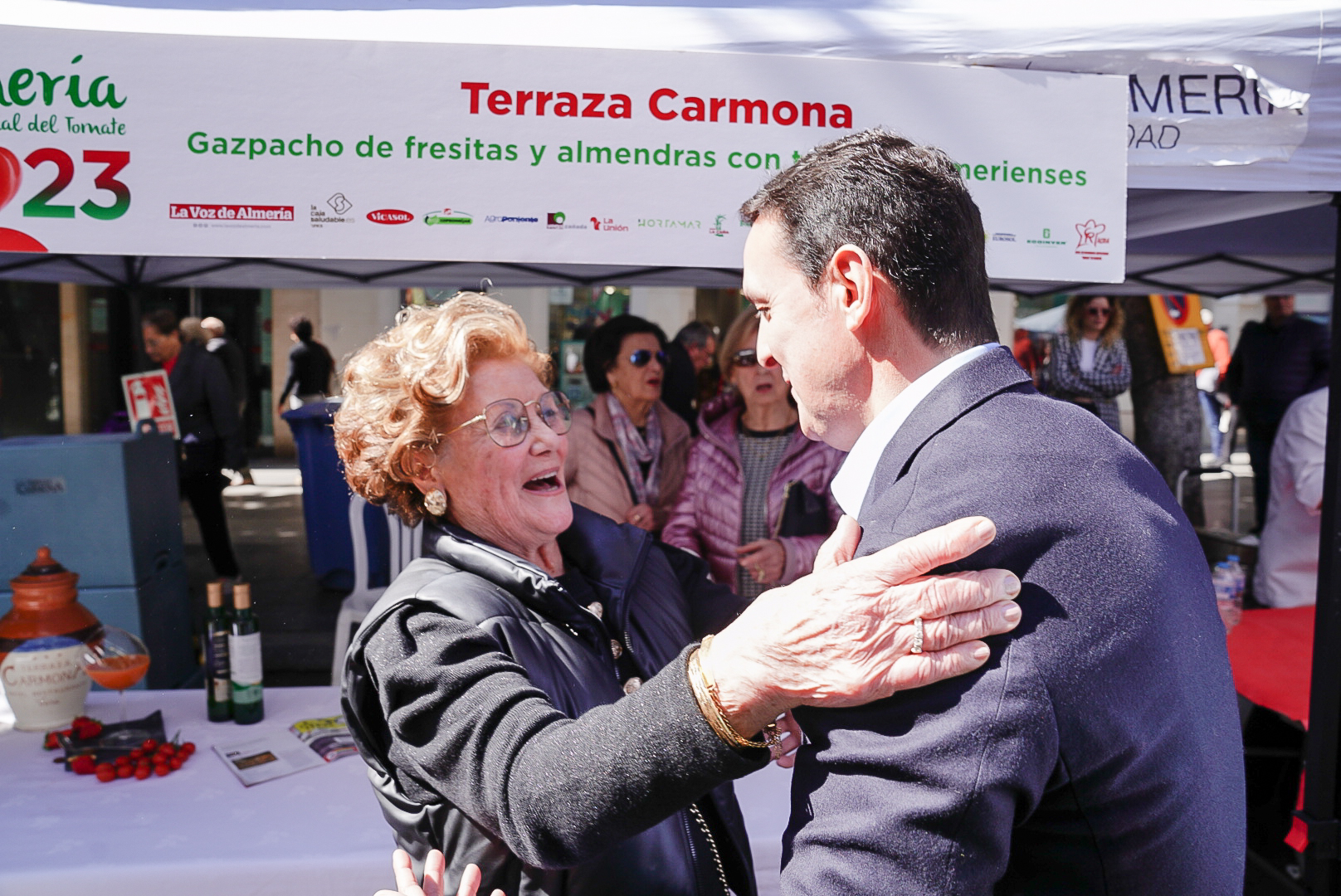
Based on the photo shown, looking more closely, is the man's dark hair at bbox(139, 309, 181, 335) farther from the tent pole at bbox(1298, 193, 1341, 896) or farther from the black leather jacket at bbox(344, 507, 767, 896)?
the tent pole at bbox(1298, 193, 1341, 896)

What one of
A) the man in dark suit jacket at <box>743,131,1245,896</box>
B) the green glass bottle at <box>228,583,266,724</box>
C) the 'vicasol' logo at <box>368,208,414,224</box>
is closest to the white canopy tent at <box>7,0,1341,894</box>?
the 'vicasol' logo at <box>368,208,414,224</box>

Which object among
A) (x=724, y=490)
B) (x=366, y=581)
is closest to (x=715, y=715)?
(x=724, y=490)

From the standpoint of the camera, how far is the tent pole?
2432 mm

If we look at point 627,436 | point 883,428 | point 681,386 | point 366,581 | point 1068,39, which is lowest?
point 366,581

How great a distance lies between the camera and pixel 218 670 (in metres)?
2.59

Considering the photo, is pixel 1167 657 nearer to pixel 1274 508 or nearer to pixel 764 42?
pixel 764 42

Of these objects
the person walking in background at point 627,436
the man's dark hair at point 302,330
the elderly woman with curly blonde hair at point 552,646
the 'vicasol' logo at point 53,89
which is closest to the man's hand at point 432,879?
the elderly woman with curly blonde hair at point 552,646

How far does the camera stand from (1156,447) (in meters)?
7.11

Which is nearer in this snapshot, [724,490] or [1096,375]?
[724,490]

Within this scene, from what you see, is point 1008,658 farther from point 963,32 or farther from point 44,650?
point 44,650

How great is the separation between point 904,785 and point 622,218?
62.4 inches

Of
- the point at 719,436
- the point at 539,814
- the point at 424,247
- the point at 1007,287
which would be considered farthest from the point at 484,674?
the point at 1007,287

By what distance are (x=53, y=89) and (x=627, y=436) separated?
97.6 inches

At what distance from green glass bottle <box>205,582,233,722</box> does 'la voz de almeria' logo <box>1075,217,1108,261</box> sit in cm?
248
